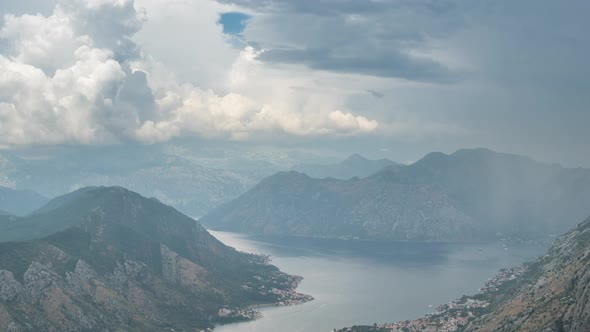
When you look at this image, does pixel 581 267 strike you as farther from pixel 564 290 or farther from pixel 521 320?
pixel 521 320

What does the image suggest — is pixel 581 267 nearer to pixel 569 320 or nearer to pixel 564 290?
pixel 564 290

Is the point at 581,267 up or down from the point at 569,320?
up

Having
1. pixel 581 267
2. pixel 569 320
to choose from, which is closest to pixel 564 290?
pixel 581 267

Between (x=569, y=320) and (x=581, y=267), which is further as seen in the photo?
(x=581, y=267)

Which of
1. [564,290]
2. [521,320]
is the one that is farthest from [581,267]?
[521,320]

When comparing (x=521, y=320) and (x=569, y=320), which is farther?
(x=521, y=320)

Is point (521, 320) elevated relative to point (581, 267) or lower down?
lower down
